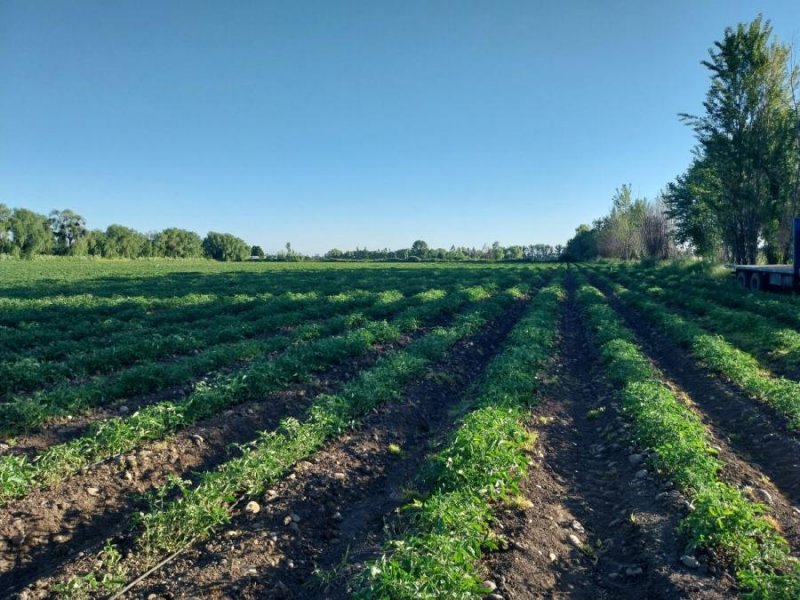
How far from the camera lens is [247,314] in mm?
19203

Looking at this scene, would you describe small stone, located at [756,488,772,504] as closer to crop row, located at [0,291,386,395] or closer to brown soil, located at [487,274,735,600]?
brown soil, located at [487,274,735,600]

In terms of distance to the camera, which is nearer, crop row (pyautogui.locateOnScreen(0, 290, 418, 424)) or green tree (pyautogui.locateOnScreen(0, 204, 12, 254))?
crop row (pyautogui.locateOnScreen(0, 290, 418, 424))

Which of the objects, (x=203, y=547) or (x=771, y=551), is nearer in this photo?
(x=771, y=551)

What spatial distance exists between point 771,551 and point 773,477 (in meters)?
2.58

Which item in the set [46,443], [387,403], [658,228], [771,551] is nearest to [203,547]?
[46,443]

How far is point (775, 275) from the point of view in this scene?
22922mm

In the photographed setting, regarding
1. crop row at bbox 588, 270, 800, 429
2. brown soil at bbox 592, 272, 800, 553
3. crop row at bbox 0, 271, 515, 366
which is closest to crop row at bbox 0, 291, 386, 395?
crop row at bbox 0, 271, 515, 366

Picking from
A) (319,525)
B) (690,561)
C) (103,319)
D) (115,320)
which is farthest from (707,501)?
(103,319)

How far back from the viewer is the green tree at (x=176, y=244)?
13438cm

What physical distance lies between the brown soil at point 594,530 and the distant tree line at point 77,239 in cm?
11501

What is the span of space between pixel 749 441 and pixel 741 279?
1006 inches

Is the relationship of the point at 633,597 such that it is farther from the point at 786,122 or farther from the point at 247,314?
the point at 786,122

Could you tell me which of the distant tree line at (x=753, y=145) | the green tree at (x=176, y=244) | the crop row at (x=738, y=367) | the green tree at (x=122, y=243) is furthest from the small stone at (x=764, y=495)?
the green tree at (x=176, y=244)

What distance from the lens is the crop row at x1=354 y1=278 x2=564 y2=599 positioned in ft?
12.2
